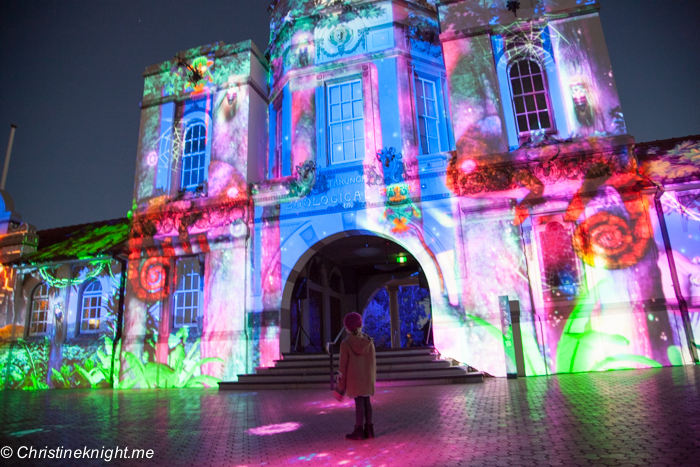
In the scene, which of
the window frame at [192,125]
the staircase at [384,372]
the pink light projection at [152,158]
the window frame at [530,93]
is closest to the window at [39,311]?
the pink light projection at [152,158]

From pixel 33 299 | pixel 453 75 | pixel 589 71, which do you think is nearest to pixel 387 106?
pixel 453 75

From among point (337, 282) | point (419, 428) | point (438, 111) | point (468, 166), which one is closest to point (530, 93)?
point (438, 111)

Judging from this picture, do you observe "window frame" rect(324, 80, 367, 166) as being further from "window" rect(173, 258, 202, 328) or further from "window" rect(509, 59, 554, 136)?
"window" rect(173, 258, 202, 328)

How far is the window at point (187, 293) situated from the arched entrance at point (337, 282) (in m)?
3.14

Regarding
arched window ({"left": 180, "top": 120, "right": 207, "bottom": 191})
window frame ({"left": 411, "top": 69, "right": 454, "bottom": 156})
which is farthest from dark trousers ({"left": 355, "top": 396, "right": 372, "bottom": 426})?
arched window ({"left": 180, "top": 120, "right": 207, "bottom": 191})

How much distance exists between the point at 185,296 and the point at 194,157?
5026mm

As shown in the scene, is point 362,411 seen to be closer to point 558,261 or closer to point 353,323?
point 353,323

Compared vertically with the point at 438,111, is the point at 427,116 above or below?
below

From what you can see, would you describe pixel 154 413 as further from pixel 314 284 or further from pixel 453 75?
pixel 453 75

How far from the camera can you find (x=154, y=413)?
810 centimetres

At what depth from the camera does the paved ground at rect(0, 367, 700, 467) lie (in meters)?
4.12

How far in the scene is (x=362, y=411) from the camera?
5.17m

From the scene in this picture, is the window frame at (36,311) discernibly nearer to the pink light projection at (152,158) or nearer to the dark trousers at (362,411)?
the pink light projection at (152,158)

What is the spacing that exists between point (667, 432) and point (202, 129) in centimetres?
1649
